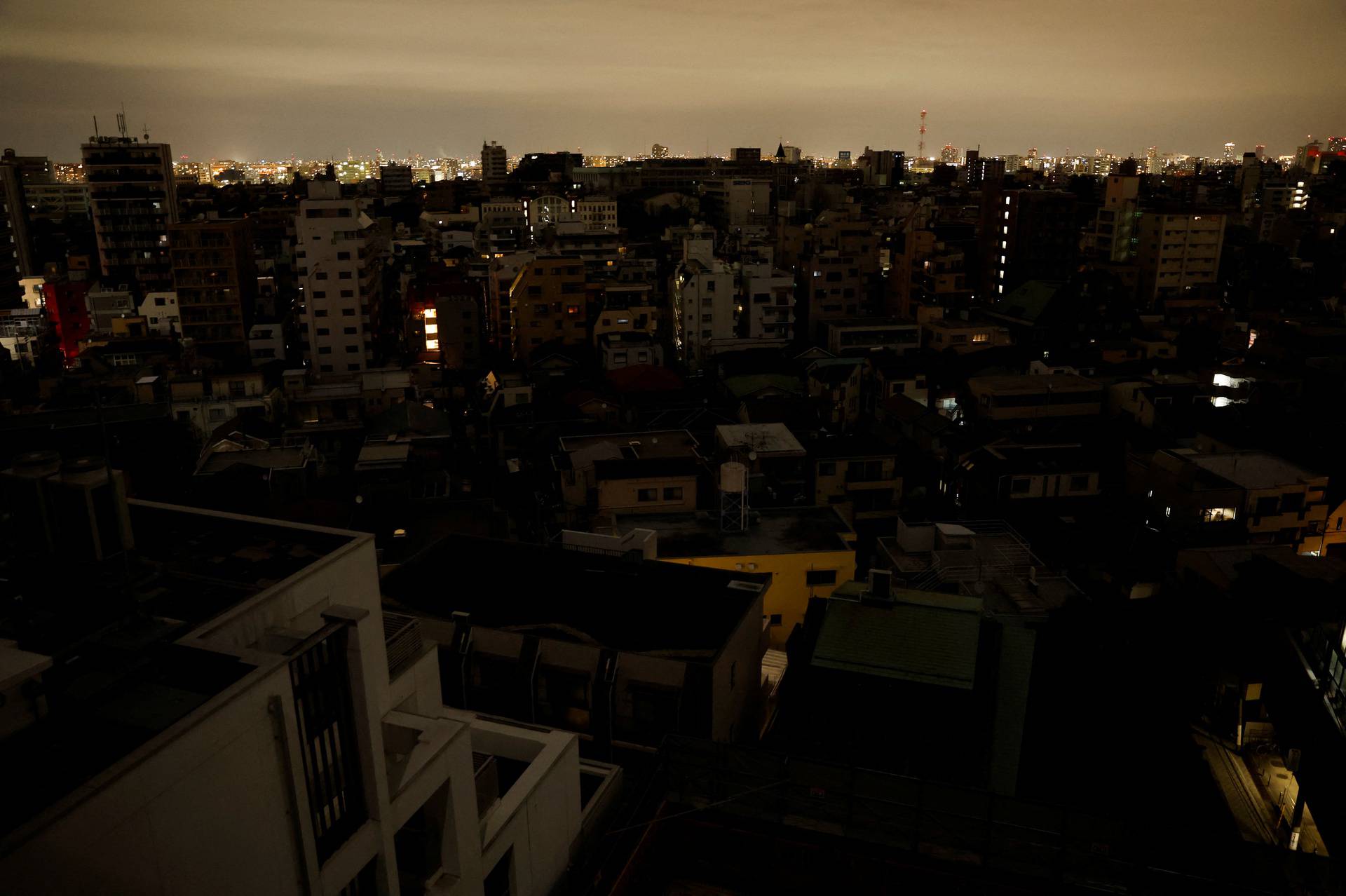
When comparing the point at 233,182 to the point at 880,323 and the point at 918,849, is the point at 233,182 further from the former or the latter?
the point at 918,849

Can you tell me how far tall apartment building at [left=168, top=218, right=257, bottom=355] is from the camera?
100ft

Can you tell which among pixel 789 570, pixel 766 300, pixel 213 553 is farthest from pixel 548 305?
pixel 213 553

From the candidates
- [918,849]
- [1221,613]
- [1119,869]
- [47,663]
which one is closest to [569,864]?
[918,849]

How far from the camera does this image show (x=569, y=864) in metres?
6.89

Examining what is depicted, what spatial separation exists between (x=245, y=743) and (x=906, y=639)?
7.29 meters

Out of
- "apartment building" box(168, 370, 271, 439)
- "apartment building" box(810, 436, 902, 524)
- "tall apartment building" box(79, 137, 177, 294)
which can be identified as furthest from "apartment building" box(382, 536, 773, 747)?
"tall apartment building" box(79, 137, 177, 294)

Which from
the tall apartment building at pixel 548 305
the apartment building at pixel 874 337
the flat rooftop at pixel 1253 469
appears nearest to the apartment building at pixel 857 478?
the flat rooftop at pixel 1253 469

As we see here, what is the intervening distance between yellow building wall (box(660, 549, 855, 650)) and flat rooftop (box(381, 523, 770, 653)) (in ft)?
6.44

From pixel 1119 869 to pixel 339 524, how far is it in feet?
40.1

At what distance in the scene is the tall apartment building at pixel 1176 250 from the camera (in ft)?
A: 129

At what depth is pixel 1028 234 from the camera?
4219 cm

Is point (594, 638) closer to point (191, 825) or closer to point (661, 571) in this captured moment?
point (661, 571)

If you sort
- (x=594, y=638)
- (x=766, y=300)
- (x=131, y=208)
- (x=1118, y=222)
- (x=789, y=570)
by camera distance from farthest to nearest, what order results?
1. (x=1118, y=222)
2. (x=131, y=208)
3. (x=766, y=300)
4. (x=789, y=570)
5. (x=594, y=638)

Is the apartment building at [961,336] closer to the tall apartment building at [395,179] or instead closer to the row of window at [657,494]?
the row of window at [657,494]
